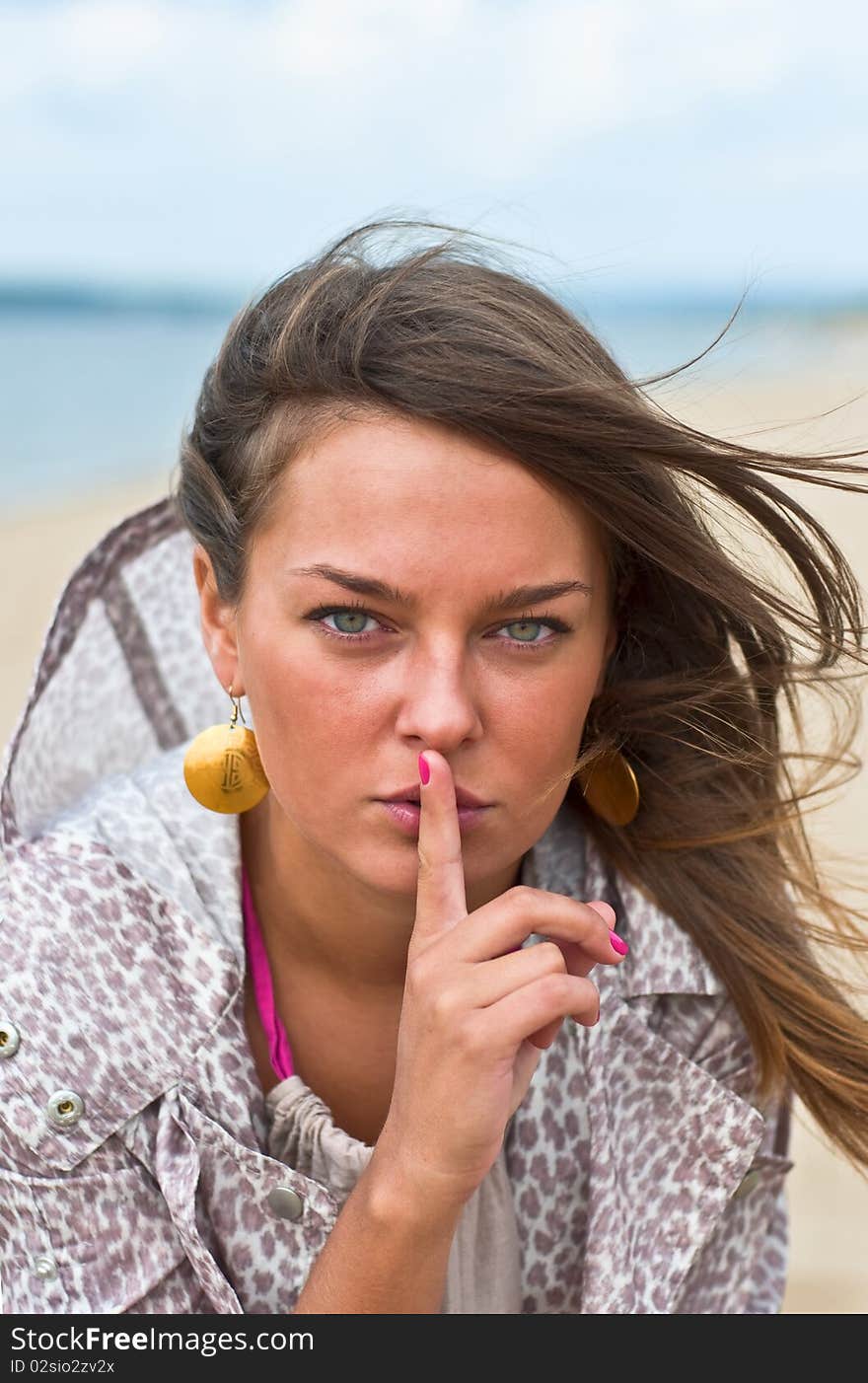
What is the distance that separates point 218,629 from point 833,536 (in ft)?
22.9

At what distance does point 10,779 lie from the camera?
10.2ft

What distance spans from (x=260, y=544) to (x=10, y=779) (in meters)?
0.83

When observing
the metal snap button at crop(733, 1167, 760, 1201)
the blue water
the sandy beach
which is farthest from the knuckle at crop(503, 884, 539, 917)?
the blue water

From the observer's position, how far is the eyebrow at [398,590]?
2.42 metres

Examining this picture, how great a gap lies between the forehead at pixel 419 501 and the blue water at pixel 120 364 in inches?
372

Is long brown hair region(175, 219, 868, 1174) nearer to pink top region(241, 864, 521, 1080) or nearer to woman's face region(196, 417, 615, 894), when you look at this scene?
woman's face region(196, 417, 615, 894)

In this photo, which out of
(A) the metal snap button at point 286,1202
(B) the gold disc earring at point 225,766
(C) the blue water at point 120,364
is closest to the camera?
(A) the metal snap button at point 286,1202

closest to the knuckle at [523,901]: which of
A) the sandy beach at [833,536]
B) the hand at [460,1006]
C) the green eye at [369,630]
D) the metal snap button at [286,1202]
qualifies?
the hand at [460,1006]

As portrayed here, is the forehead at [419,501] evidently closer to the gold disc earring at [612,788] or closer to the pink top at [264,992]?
the gold disc earring at [612,788]

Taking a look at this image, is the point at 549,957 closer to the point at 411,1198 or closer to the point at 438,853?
the point at 438,853

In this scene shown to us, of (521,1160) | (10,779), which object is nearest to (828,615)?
(521,1160)

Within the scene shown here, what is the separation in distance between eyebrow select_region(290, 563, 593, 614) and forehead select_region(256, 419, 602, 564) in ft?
0.08

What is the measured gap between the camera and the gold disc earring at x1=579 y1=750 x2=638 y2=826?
121 inches
